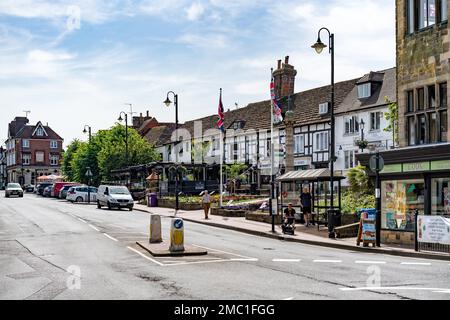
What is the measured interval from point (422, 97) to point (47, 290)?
17.1 m

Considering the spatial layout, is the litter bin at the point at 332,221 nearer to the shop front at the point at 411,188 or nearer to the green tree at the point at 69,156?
the shop front at the point at 411,188

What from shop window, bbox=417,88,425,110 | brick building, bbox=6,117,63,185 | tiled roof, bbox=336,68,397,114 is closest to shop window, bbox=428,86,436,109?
shop window, bbox=417,88,425,110

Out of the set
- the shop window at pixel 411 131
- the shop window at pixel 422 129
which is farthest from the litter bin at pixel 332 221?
the shop window at pixel 422 129

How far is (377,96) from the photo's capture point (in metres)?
49.9

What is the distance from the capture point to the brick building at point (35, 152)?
125m

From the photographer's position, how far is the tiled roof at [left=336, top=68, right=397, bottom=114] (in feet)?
160

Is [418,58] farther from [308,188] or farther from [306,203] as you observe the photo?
[306,203]

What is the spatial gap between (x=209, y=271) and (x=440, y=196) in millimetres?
10817

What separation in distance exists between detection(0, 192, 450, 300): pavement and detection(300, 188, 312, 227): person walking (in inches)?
168

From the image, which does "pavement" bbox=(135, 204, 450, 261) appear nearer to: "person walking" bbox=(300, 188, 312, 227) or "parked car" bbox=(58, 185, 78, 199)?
"person walking" bbox=(300, 188, 312, 227)

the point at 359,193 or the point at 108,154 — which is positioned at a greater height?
the point at 108,154

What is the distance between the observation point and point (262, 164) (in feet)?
200

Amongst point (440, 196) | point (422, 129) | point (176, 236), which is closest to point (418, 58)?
point (422, 129)
